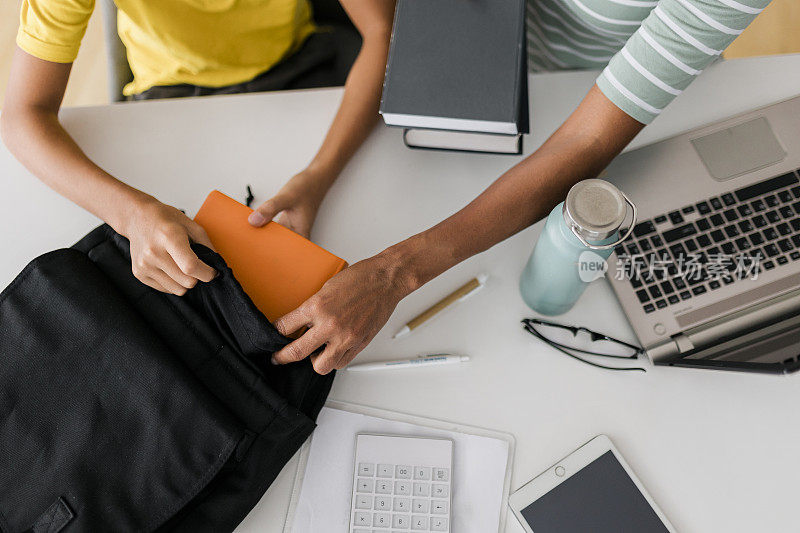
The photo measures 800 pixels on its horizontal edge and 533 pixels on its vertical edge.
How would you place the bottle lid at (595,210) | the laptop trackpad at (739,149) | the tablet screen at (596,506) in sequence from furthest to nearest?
the laptop trackpad at (739,149) → the tablet screen at (596,506) → the bottle lid at (595,210)

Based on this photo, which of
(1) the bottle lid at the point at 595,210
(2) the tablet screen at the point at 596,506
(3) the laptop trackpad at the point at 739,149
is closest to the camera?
(1) the bottle lid at the point at 595,210

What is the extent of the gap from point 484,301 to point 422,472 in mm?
247

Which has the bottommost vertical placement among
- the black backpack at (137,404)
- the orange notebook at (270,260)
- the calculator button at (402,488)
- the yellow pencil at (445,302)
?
the calculator button at (402,488)

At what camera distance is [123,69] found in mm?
1046

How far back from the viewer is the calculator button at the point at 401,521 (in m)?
0.69

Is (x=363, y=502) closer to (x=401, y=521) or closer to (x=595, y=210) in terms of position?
(x=401, y=521)

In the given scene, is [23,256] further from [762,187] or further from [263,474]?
[762,187]

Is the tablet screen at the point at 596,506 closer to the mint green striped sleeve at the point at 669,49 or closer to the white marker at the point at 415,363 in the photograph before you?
the white marker at the point at 415,363

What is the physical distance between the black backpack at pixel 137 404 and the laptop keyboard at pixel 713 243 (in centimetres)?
46

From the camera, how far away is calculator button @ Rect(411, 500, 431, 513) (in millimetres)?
690

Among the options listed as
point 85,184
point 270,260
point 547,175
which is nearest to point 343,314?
point 270,260

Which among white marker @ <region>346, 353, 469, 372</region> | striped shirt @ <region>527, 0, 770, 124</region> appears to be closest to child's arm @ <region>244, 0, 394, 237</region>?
white marker @ <region>346, 353, 469, 372</region>

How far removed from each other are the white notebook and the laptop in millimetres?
259

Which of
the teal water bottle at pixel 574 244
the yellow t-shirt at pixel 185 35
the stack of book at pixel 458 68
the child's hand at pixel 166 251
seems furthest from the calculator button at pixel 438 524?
the yellow t-shirt at pixel 185 35
